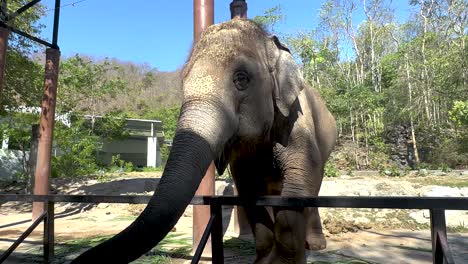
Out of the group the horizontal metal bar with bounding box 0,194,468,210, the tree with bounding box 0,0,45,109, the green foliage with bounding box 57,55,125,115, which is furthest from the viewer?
the green foliage with bounding box 57,55,125,115

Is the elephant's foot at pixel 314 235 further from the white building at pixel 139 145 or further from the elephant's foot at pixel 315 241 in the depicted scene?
the white building at pixel 139 145

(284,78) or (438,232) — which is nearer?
(438,232)

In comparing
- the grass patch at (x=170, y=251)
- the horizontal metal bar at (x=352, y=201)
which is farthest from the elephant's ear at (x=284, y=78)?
the grass patch at (x=170, y=251)

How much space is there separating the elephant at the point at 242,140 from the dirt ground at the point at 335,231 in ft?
3.25

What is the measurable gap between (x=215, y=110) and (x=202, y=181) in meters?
2.29

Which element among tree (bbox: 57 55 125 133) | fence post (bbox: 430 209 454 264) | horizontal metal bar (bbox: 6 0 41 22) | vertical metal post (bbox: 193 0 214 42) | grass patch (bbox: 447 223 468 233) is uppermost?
tree (bbox: 57 55 125 133)

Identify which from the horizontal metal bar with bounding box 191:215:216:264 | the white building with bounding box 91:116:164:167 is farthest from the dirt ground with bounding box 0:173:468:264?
the white building with bounding box 91:116:164:167

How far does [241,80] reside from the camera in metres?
2.60

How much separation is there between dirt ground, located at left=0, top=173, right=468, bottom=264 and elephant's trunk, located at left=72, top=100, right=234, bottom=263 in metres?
2.13

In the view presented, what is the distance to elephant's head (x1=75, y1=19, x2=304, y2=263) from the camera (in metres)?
1.63

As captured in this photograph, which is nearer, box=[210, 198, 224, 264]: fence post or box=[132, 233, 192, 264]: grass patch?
box=[210, 198, 224, 264]: fence post

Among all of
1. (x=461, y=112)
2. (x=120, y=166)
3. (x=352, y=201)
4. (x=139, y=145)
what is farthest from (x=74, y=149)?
(x=352, y=201)

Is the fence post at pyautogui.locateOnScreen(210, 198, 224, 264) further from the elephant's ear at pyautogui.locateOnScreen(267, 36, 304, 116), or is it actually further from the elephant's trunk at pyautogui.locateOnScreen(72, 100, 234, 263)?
the elephant's ear at pyautogui.locateOnScreen(267, 36, 304, 116)

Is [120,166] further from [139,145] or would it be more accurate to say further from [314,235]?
[314,235]
